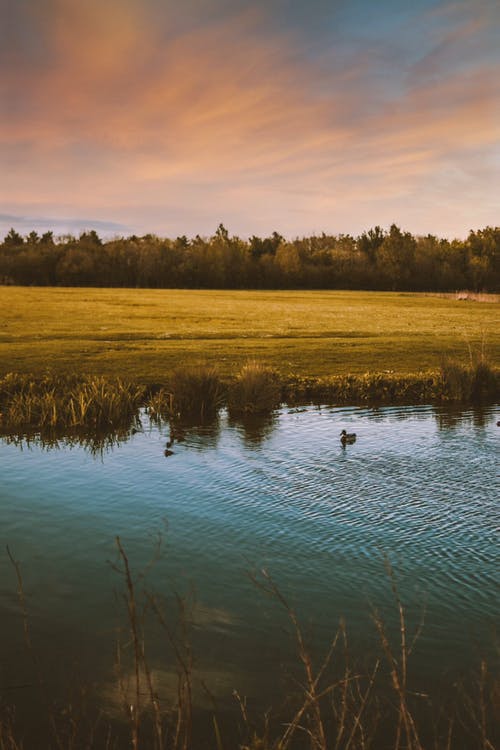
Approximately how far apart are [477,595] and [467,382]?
14.8m

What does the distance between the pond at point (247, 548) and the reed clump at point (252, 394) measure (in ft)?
12.2

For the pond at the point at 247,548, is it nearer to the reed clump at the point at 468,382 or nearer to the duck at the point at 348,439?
the duck at the point at 348,439

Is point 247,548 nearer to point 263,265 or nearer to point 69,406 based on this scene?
point 69,406

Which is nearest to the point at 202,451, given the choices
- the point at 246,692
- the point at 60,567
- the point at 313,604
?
the point at 60,567

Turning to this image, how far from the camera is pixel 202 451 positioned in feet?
50.3

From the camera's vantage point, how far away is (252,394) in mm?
20062

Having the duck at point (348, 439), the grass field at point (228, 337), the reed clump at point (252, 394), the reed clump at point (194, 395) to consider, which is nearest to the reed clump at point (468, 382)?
the grass field at point (228, 337)

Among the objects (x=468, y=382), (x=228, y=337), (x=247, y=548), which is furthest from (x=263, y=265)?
(x=247, y=548)

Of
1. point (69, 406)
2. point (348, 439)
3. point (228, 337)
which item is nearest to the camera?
point (348, 439)

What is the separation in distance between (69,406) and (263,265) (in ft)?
351

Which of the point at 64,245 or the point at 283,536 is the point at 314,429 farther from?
the point at 64,245

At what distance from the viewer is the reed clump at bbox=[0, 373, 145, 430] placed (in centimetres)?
1808

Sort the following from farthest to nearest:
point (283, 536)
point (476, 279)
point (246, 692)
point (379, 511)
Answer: point (476, 279)
point (379, 511)
point (283, 536)
point (246, 692)

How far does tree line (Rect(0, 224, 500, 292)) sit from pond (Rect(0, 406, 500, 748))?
101358 mm
